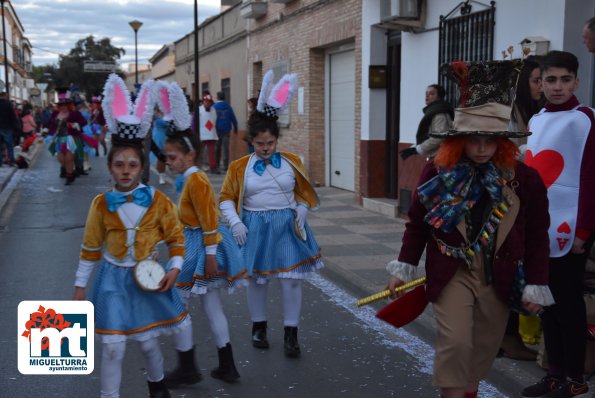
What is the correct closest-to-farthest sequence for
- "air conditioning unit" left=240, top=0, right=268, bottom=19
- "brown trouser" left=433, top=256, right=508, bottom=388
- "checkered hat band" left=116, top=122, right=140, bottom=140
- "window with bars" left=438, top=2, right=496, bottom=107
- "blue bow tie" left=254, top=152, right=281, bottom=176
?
"brown trouser" left=433, top=256, right=508, bottom=388
"checkered hat band" left=116, top=122, right=140, bottom=140
"blue bow tie" left=254, top=152, right=281, bottom=176
"window with bars" left=438, top=2, right=496, bottom=107
"air conditioning unit" left=240, top=0, right=268, bottom=19

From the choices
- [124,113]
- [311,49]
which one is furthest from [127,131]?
[311,49]

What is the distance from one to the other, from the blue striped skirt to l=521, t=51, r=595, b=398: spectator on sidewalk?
2.11 metres

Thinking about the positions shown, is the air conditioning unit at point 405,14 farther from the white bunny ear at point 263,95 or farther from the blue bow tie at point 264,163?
the blue bow tie at point 264,163

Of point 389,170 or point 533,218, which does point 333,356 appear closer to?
point 533,218

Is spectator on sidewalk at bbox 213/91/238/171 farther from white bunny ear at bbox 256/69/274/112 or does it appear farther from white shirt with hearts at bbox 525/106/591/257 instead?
white shirt with hearts at bbox 525/106/591/257

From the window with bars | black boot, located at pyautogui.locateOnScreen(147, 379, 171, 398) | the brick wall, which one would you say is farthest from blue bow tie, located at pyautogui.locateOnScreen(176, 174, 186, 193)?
the brick wall

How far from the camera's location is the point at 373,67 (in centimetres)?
1162

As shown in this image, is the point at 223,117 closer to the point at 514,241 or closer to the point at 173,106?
the point at 173,106

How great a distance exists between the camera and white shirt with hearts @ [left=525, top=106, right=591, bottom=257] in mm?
3941

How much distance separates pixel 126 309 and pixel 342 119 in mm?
10614

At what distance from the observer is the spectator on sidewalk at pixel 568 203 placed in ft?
12.9

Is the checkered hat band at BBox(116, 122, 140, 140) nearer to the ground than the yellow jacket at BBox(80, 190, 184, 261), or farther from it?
farther from it

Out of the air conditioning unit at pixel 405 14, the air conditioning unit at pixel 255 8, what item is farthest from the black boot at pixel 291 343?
the air conditioning unit at pixel 255 8

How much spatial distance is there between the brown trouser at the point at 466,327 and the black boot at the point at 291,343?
1850mm
